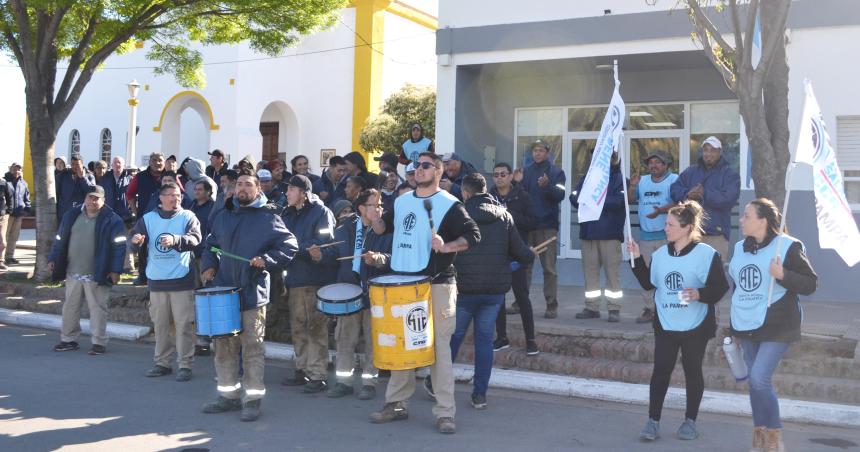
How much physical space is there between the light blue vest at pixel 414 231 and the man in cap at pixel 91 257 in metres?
4.52

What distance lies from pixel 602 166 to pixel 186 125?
27.5 meters

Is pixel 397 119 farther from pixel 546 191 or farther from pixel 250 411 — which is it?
pixel 250 411

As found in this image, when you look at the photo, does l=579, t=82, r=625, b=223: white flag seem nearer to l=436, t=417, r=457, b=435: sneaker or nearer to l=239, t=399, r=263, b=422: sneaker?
l=436, t=417, r=457, b=435: sneaker

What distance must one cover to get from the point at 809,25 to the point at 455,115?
212 inches

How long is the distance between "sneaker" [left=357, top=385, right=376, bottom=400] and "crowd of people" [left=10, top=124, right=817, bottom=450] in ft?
0.04

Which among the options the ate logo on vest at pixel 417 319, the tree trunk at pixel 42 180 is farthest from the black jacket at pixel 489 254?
the tree trunk at pixel 42 180

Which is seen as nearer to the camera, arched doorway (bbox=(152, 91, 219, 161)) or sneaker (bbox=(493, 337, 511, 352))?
sneaker (bbox=(493, 337, 511, 352))

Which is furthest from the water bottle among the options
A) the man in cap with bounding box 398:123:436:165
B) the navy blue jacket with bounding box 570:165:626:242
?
the man in cap with bounding box 398:123:436:165

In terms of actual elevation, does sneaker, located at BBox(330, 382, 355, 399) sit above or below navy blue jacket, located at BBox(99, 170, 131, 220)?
below

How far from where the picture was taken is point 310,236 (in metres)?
8.66

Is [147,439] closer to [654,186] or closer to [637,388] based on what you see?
[637,388]

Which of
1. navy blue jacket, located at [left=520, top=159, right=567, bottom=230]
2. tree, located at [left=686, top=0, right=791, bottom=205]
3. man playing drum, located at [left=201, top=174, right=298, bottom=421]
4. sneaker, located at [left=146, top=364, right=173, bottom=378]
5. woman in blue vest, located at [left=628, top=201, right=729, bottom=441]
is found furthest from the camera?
navy blue jacket, located at [left=520, top=159, right=567, bottom=230]

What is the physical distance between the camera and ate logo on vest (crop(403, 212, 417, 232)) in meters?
7.13

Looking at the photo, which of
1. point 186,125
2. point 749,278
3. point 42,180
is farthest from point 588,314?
point 186,125
